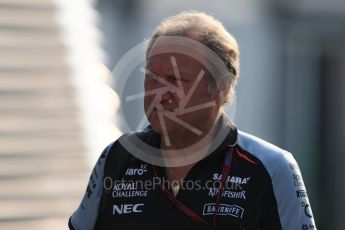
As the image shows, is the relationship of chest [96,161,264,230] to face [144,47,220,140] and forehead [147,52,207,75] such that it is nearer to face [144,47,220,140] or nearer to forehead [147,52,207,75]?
face [144,47,220,140]

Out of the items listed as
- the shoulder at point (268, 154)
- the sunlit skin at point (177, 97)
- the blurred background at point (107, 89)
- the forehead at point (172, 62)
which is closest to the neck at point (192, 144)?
the sunlit skin at point (177, 97)

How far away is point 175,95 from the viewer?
3.08 metres

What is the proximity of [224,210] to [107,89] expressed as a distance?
4348 millimetres

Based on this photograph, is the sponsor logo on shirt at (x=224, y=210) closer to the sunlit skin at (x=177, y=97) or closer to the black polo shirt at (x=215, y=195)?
the black polo shirt at (x=215, y=195)

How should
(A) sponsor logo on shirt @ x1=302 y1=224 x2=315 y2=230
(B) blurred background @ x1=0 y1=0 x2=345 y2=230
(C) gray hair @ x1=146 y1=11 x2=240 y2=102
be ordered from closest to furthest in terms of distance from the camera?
(A) sponsor logo on shirt @ x1=302 y1=224 x2=315 y2=230
(C) gray hair @ x1=146 y1=11 x2=240 y2=102
(B) blurred background @ x1=0 y1=0 x2=345 y2=230

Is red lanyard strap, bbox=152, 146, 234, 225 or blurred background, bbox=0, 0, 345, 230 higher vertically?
red lanyard strap, bbox=152, 146, 234, 225

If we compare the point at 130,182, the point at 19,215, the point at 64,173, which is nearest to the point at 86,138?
the point at 64,173

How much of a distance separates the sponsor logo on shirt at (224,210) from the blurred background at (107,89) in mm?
1394

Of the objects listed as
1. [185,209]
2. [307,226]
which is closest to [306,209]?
[307,226]

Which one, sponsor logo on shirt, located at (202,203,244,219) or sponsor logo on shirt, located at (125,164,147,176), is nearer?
sponsor logo on shirt, located at (202,203,244,219)

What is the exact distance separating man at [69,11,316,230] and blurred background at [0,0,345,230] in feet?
3.98

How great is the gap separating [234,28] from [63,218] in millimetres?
3460

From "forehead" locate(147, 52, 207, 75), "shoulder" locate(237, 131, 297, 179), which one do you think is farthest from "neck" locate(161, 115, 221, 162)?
"forehead" locate(147, 52, 207, 75)

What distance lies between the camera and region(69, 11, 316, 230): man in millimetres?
3080
